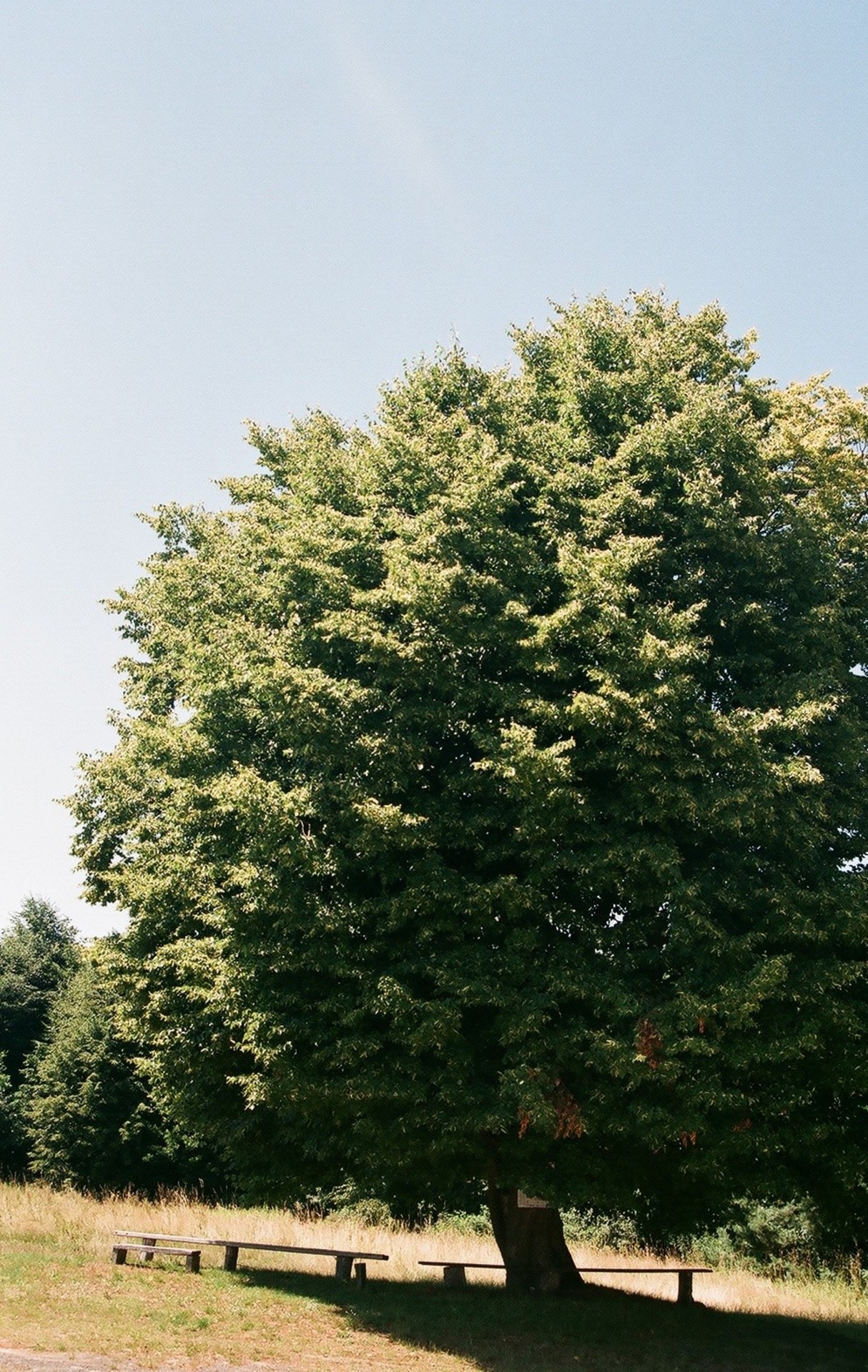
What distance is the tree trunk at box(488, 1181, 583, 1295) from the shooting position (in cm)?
1792

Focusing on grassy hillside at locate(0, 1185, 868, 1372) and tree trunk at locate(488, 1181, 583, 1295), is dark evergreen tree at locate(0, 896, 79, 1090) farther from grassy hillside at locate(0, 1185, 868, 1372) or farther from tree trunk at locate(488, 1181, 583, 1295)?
tree trunk at locate(488, 1181, 583, 1295)

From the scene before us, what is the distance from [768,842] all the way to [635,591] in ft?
14.7

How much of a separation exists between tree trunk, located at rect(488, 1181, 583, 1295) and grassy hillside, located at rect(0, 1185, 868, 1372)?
427mm

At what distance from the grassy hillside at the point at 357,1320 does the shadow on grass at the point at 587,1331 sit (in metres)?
0.03

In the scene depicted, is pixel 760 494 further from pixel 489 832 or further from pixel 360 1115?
pixel 360 1115

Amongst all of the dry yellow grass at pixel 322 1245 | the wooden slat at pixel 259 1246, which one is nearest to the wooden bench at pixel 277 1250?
the wooden slat at pixel 259 1246

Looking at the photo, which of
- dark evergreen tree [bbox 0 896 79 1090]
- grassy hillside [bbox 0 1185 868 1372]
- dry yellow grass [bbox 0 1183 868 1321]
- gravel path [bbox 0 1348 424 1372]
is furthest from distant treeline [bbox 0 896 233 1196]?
gravel path [bbox 0 1348 424 1372]

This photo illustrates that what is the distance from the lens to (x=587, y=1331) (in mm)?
15539

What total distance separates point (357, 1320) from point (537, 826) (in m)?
7.82

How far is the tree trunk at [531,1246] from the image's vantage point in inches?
706

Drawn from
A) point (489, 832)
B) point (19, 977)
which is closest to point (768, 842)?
point (489, 832)

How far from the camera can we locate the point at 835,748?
17.0 meters

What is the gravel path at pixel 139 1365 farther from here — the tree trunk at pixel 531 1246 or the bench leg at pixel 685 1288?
the bench leg at pixel 685 1288

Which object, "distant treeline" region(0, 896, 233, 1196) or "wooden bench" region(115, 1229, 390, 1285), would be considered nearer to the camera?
"wooden bench" region(115, 1229, 390, 1285)
